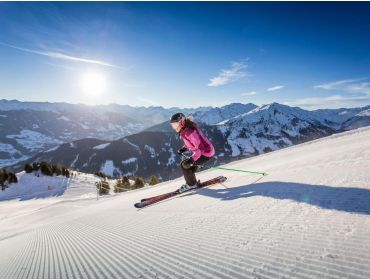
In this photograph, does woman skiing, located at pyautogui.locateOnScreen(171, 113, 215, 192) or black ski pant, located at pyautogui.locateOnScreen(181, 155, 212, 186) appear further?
black ski pant, located at pyautogui.locateOnScreen(181, 155, 212, 186)

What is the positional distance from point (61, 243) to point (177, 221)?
81.6 inches

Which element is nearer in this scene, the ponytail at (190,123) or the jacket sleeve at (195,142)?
the ponytail at (190,123)

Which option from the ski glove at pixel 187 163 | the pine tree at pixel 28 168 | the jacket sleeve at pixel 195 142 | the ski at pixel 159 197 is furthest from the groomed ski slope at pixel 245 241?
the pine tree at pixel 28 168

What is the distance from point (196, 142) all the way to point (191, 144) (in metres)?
0.20

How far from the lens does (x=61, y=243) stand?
5.21 m

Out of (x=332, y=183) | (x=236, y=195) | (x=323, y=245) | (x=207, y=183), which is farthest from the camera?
(x=207, y=183)

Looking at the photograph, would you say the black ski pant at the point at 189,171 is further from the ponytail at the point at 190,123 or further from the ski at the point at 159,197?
the ponytail at the point at 190,123

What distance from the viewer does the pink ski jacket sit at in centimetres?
805

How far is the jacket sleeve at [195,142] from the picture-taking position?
8.08 metres

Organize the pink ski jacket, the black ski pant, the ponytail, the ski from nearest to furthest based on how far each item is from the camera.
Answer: the ski < the ponytail < the pink ski jacket < the black ski pant

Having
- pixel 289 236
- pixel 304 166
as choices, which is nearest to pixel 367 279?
pixel 289 236

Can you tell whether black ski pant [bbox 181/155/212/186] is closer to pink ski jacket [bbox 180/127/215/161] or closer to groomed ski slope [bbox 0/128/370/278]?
pink ski jacket [bbox 180/127/215/161]

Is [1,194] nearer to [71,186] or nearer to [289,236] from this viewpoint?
[71,186]

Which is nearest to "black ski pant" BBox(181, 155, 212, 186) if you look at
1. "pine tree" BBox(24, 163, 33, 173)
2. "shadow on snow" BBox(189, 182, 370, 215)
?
"shadow on snow" BBox(189, 182, 370, 215)
